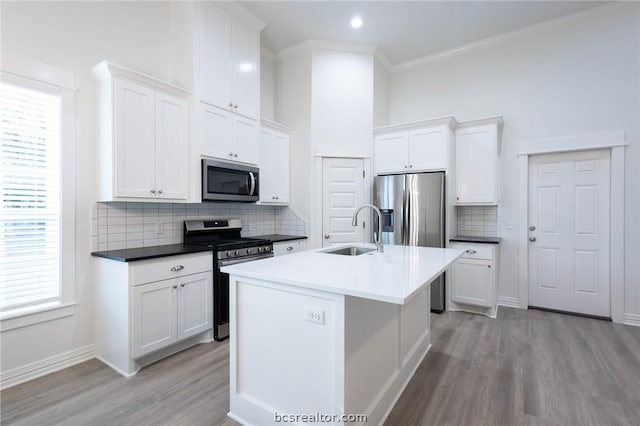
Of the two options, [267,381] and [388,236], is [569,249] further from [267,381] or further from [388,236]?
[267,381]

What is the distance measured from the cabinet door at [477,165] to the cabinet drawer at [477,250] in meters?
0.56

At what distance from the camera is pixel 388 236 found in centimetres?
399

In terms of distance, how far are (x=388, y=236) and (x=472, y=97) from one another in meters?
2.23

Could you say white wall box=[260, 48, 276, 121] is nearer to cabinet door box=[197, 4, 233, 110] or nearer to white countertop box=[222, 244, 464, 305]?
cabinet door box=[197, 4, 233, 110]

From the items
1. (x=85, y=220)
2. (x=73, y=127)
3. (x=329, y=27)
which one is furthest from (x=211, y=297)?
(x=329, y=27)

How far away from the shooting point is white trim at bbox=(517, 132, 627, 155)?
134 inches

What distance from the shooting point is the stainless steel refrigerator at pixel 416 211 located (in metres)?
3.71

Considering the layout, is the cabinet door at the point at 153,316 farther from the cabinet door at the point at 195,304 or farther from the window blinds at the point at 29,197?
the window blinds at the point at 29,197

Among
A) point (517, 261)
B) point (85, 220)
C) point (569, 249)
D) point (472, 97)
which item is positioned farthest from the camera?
point (472, 97)

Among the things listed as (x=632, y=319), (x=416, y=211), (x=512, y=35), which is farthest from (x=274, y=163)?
(x=632, y=319)

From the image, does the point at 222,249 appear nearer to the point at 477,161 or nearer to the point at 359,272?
the point at 359,272

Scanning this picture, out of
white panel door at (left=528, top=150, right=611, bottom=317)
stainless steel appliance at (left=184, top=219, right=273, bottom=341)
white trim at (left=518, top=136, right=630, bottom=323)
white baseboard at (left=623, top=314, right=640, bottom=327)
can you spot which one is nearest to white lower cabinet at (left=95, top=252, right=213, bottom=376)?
stainless steel appliance at (left=184, top=219, right=273, bottom=341)

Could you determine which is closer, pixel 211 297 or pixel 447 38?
pixel 211 297

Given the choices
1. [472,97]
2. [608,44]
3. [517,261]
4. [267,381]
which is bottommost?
[267,381]
